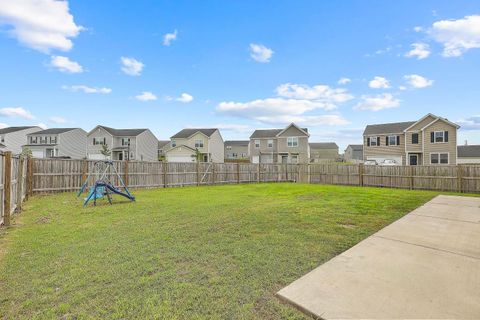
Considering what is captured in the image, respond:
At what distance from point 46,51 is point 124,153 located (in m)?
27.0

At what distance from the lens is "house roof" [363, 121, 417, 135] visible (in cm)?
2906

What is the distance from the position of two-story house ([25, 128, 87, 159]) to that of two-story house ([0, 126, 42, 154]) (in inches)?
161

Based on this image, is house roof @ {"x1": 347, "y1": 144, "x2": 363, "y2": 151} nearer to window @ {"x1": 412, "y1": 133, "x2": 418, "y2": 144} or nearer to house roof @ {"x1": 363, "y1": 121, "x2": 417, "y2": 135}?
house roof @ {"x1": 363, "y1": 121, "x2": 417, "y2": 135}

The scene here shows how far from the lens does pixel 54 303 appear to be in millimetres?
2543

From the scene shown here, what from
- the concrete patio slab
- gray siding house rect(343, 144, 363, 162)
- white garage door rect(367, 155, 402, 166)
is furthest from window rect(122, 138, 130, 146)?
gray siding house rect(343, 144, 363, 162)

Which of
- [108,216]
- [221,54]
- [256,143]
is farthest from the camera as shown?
[256,143]

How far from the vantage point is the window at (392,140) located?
29178 mm

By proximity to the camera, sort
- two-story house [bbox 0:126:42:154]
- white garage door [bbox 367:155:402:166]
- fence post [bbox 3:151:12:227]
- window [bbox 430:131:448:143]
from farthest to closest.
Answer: two-story house [bbox 0:126:42:154] < white garage door [bbox 367:155:402:166] < window [bbox 430:131:448:143] < fence post [bbox 3:151:12:227]

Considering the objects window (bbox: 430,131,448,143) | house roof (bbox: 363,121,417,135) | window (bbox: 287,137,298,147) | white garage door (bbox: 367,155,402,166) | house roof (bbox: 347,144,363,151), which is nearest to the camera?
window (bbox: 430,131,448,143)

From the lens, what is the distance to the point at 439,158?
85.8 feet

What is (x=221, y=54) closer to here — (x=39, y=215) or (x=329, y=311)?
(x=39, y=215)

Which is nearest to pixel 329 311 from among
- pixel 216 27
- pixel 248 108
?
pixel 216 27

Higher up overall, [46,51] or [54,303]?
[46,51]

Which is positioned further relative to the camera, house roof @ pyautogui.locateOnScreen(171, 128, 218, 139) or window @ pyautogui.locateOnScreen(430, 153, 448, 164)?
house roof @ pyautogui.locateOnScreen(171, 128, 218, 139)
